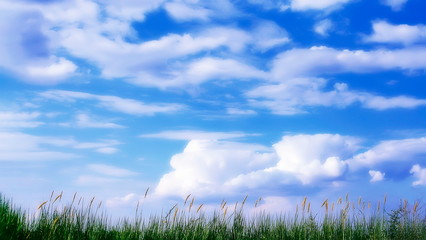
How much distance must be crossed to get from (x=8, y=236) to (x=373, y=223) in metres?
9.40

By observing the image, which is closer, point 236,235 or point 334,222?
point 236,235

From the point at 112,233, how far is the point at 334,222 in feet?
19.5

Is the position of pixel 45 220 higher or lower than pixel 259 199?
lower

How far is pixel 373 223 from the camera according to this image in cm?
1377

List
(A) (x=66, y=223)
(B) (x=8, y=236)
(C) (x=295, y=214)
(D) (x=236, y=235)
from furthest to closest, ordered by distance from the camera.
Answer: (C) (x=295, y=214)
(D) (x=236, y=235)
(A) (x=66, y=223)
(B) (x=8, y=236)

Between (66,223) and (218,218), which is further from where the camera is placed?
(218,218)

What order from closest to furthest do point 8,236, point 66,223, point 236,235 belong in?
1. point 8,236
2. point 66,223
3. point 236,235

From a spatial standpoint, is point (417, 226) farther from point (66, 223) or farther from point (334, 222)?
point (66, 223)

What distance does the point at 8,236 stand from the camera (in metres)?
9.43

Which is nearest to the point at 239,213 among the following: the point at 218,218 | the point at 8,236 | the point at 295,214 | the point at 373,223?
the point at 218,218

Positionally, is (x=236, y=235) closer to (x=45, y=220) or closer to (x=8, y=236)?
(x=45, y=220)

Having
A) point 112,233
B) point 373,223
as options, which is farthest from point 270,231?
point 112,233

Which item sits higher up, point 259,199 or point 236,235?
point 259,199

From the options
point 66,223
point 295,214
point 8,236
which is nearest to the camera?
point 8,236
